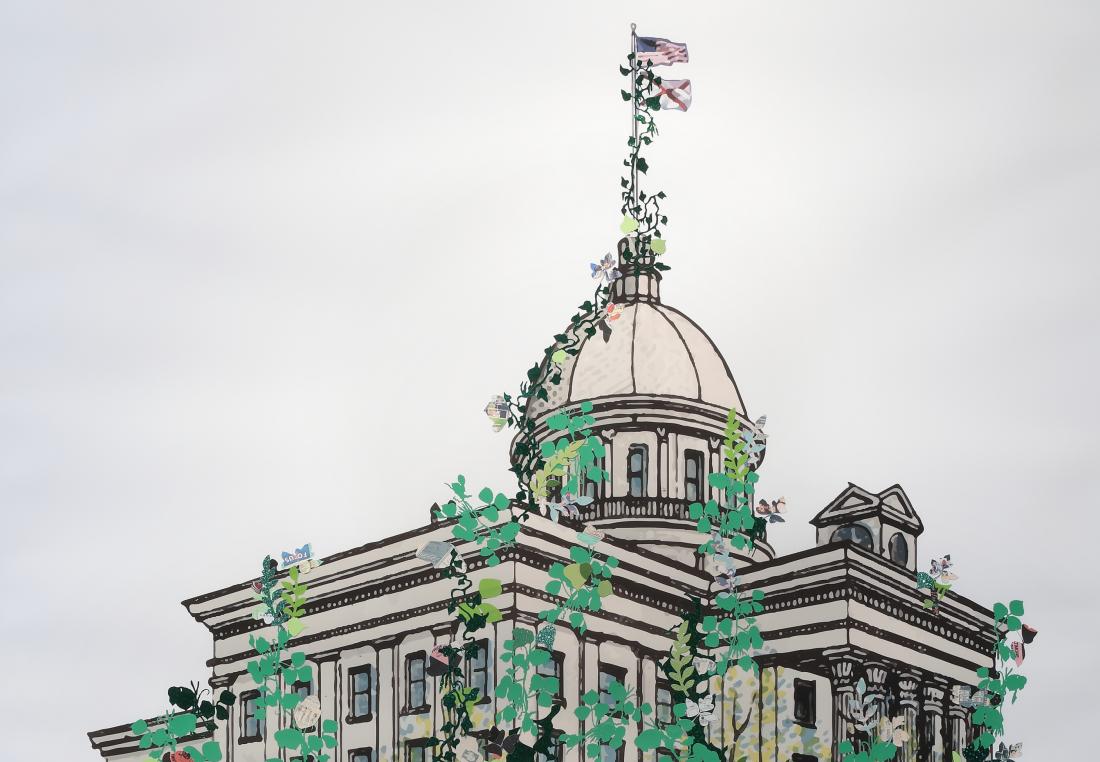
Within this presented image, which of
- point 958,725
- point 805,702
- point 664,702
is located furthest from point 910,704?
point 664,702

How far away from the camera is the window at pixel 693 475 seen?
145 ft

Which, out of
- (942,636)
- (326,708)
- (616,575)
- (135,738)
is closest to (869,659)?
(942,636)

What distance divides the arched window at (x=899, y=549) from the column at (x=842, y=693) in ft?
16.2

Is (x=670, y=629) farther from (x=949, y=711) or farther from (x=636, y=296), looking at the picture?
(x=636, y=296)

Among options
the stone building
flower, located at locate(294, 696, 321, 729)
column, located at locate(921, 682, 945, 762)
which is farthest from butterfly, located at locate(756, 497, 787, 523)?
flower, located at locate(294, 696, 321, 729)

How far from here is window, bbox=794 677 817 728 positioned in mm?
37516

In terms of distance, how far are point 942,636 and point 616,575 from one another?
876 cm

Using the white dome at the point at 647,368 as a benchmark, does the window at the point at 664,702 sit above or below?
below

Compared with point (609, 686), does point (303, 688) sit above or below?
above

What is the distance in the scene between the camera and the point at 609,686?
3509 centimetres

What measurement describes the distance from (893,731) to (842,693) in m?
1.37

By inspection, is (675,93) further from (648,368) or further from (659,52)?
(648,368)

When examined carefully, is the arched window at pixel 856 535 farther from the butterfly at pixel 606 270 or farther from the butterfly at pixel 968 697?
the butterfly at pixel 606 270

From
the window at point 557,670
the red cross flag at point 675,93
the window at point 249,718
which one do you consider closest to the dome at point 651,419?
the red cross flag at point 675,93
